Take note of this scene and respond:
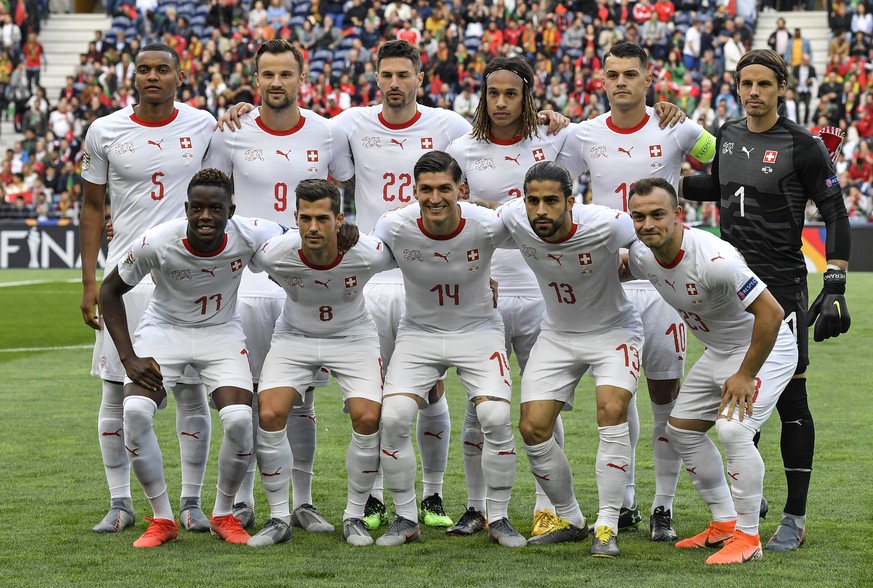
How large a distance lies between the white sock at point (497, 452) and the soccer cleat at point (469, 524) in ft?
0.89

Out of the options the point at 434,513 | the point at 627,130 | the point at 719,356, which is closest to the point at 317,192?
the point at 627,130

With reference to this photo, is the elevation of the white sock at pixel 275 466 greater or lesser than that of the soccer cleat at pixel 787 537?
greater

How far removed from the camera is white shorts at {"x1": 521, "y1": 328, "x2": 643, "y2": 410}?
257 inches

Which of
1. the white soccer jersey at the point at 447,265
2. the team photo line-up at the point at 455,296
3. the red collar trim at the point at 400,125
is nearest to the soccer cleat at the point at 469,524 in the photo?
the team photo line-up at the point at 455,296

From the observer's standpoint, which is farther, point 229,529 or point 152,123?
point 152,123

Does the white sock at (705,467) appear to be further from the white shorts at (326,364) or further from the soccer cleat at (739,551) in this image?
the white shorts at (326,364)

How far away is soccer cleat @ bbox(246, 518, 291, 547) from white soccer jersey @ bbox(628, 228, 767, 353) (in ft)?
7.23

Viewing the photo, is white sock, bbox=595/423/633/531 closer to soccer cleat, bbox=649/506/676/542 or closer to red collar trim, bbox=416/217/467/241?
soccer cleat, bbox=649/506/676/542

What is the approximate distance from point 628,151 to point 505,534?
7.25 feet

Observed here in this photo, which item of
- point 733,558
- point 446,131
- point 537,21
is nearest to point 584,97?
point 537,21

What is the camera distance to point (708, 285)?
615 centimetres

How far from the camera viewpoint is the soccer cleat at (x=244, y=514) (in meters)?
6.98

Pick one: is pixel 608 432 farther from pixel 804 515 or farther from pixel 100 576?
pixel 100 576

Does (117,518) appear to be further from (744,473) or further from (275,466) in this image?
(744,473)
